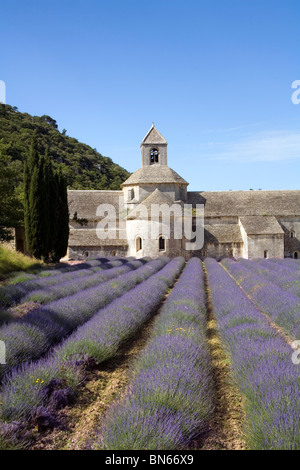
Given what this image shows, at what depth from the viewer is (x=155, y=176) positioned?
2888 centimetres

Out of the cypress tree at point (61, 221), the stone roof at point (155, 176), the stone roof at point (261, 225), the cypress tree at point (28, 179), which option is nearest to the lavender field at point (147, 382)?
the cypress tree at point (28, 179)

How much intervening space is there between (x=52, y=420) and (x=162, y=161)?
92.1ft

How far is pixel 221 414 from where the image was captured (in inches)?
143

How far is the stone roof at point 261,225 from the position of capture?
26689mm

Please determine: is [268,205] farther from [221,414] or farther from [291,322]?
[221,414]

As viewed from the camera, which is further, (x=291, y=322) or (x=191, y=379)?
(x=291, y=322)

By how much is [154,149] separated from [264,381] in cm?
2828

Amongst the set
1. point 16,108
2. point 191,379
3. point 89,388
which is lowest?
point 89,388

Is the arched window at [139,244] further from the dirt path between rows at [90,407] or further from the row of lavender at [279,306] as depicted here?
the dirt path between rows at [90,407]

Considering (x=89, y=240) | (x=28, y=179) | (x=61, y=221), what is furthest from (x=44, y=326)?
(x=89, y=240)

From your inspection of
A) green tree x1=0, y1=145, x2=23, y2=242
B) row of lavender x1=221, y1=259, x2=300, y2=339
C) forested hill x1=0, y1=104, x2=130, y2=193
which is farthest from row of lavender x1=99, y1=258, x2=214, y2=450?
forested hill x1=0, y1=104, x2=130, y2=193

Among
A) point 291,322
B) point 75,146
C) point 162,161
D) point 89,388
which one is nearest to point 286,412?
point 89,388

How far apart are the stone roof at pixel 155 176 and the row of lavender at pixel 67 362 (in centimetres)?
2134
